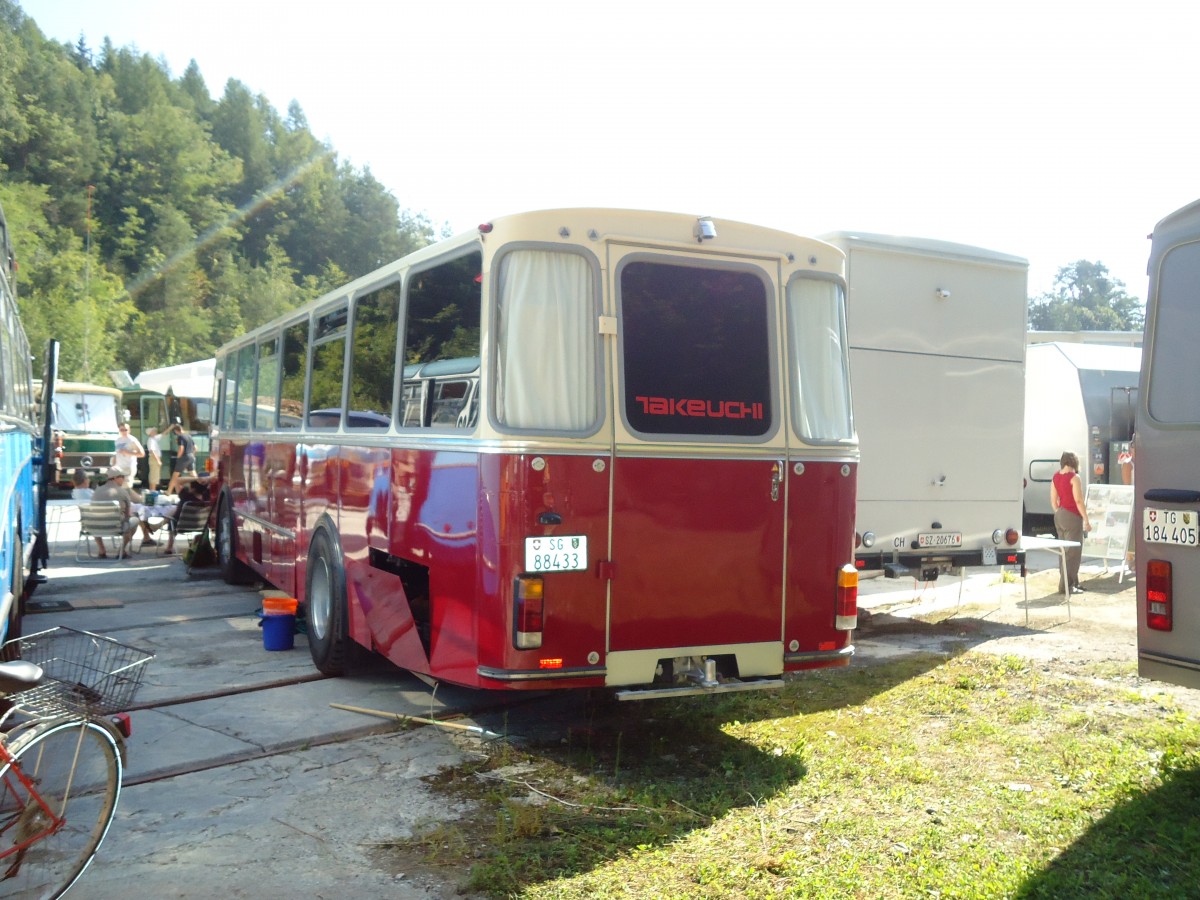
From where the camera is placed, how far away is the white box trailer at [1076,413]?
16562mm

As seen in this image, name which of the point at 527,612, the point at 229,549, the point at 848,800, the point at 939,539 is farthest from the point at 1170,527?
the point at 229,549

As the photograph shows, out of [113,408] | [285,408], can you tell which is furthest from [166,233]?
[285,408]

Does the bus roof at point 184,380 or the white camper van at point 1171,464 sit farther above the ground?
the bus roof at point 184,380

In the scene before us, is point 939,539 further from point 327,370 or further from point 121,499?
point 121,499

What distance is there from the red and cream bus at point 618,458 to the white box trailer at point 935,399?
118 inches

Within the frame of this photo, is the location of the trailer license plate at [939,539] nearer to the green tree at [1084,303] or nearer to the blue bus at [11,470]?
the blue bus at [11,470]

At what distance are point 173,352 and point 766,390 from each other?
213 ft

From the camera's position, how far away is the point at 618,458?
5719 millimetres

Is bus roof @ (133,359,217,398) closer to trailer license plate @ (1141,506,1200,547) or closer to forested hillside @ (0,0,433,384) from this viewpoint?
forested hillside @ (0,0,433,384)

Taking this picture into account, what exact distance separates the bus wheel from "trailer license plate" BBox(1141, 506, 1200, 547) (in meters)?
5.14

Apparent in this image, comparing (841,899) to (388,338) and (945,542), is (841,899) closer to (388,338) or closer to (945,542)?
(388,338)

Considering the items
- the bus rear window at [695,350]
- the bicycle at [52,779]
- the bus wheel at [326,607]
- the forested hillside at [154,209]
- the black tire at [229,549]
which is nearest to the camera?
the bicycle at [52,779]

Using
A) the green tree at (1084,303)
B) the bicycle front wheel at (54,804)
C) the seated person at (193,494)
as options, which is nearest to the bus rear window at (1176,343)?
the bicycle front wheel at (54,804)

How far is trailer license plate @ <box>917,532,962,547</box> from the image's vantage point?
970cm
